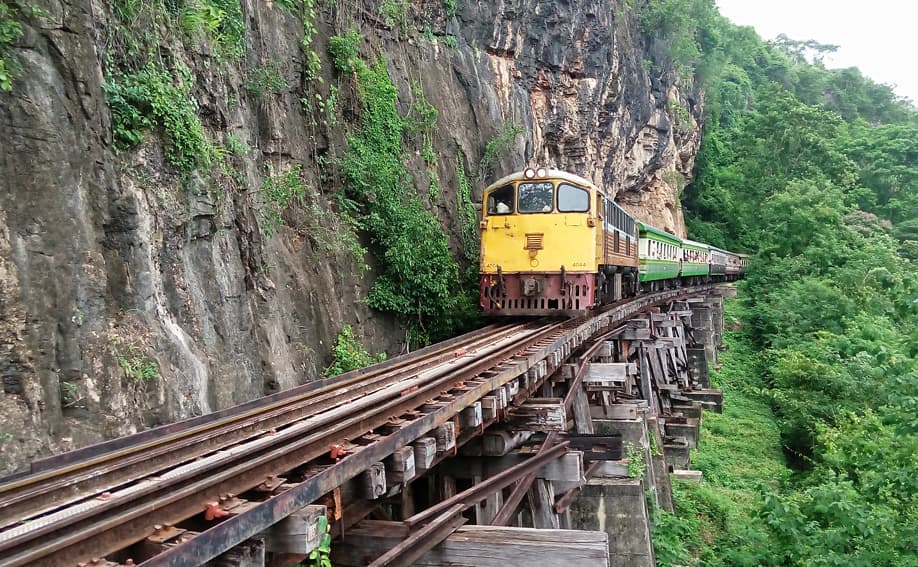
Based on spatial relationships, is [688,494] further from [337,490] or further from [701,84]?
[701,84]

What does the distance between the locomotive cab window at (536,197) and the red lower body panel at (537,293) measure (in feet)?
4.13

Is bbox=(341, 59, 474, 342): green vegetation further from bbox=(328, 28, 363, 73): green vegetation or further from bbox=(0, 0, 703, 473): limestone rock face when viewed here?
bbox=(0, 0, 703, 473): limestone rock face

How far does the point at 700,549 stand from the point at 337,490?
896cm

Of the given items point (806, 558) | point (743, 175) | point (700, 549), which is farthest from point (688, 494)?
point (743, 175)

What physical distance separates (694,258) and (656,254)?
7.85 metres

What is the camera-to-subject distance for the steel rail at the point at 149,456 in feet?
10.0

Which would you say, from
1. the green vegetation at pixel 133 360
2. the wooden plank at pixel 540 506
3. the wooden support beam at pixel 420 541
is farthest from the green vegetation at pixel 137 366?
the wooden plank at pixel 540 506

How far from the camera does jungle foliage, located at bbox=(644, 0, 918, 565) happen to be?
8.44 m

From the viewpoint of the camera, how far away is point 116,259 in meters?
5.81

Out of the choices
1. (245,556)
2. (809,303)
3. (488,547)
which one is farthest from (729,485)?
(809,303)

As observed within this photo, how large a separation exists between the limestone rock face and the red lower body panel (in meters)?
1.92

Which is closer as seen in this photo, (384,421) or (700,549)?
(384,421)

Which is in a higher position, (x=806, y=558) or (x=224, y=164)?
(x=224, y=164)

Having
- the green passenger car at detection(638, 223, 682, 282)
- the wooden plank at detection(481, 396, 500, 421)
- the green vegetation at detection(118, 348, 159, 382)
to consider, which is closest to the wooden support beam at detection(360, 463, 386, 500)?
the wooden plank at detection(481, 396, 500, 421)
